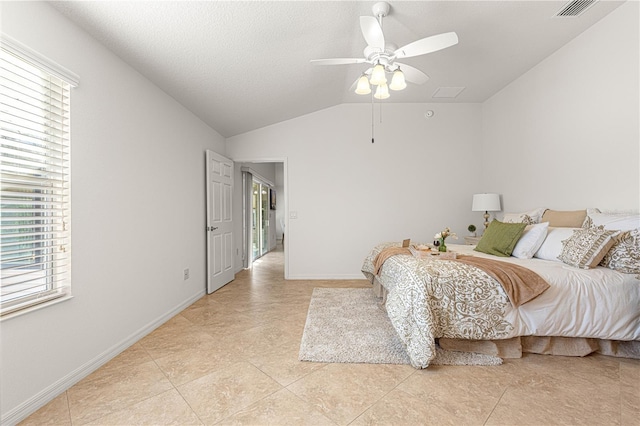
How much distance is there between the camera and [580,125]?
282 cm

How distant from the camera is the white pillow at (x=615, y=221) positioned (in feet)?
7.12

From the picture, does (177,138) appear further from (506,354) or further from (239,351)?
(506,354)

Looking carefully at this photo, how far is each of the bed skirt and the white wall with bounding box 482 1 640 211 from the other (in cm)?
120

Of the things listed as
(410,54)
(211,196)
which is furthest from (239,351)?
(410,54)

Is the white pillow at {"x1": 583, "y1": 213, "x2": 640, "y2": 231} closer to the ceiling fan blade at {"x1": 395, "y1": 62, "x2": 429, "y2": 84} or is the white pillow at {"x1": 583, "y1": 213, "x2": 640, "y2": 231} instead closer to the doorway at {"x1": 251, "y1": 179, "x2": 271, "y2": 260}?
the ceiling fan blade at {"x1": 395, "y1": 62, "x2": 429, "y2": 84}

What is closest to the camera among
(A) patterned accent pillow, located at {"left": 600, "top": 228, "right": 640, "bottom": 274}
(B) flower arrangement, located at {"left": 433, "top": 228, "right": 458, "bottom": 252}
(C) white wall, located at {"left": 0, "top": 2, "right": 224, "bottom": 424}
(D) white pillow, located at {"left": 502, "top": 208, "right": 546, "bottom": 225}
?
(C) white wall, located at {"left": 0, "top": 2, "right": 224, "bottom": 424}

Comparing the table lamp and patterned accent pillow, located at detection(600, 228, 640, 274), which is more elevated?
the table lamp

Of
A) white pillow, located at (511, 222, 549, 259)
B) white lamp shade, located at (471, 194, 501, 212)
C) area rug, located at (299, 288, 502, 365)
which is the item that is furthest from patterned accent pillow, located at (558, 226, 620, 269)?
white lamp shade, located at (471, 194, 501, 212)

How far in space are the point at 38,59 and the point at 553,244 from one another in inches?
162

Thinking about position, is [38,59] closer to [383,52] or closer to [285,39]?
[285,39]

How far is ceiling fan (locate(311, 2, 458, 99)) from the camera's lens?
77.7 inches

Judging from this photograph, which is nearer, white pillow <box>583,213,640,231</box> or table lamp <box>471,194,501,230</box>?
white pillow <box>583,213,640,231</box>

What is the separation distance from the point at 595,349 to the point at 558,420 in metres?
1.06

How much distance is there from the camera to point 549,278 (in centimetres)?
199
